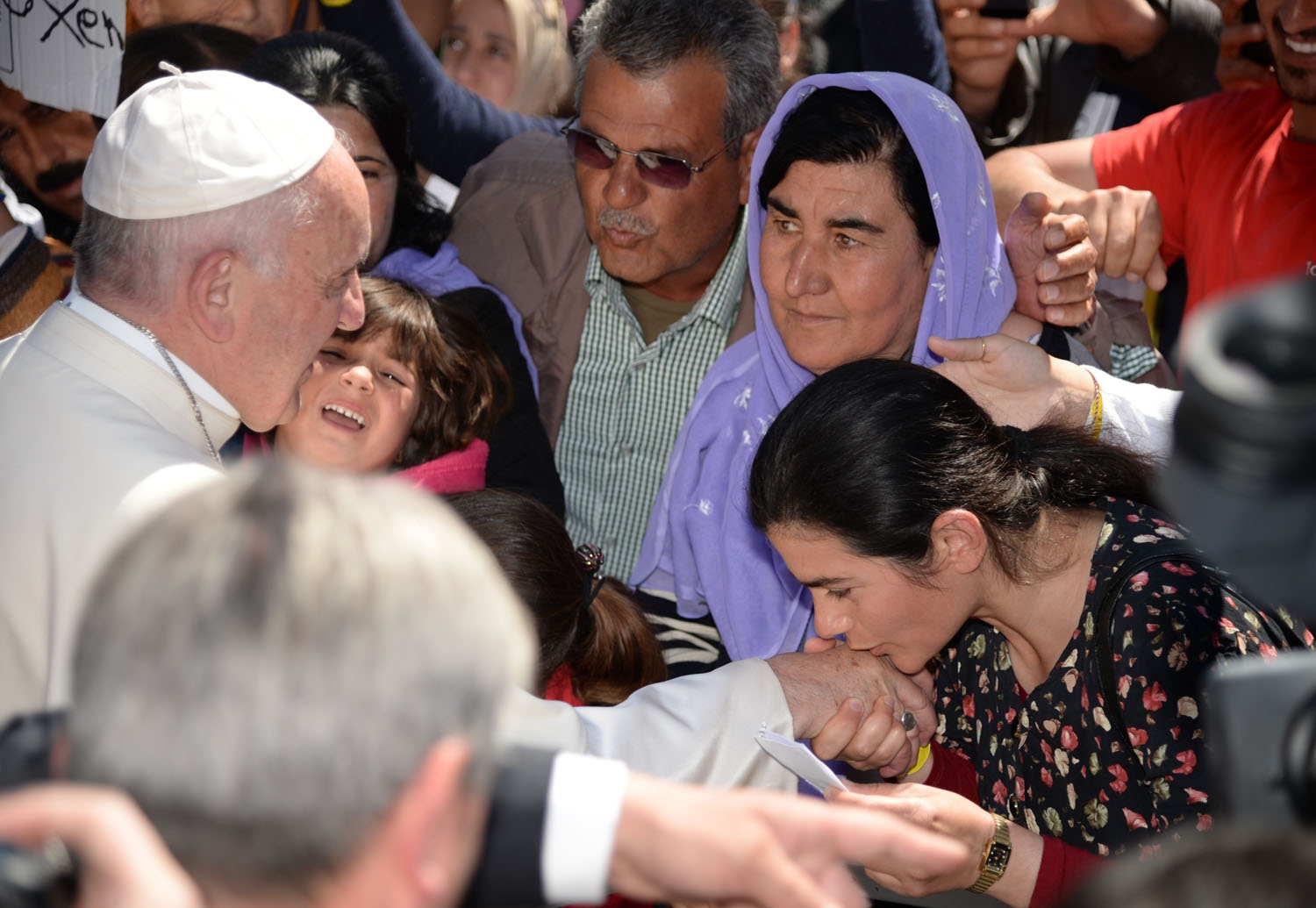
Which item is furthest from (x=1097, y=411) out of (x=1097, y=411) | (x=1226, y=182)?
(x=1226, y=182)

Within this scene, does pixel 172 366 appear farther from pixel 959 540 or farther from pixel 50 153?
pixel 50 153

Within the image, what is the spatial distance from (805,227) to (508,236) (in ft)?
3.57

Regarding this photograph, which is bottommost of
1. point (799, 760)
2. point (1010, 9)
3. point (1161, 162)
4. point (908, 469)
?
point (799, 760)

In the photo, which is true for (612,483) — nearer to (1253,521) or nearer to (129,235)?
(129,235)

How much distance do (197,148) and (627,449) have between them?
1.65 meters

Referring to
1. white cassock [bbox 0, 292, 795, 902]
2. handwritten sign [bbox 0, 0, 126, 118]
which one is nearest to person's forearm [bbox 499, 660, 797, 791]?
white cassock [bbox 0, 292, 795, 902]

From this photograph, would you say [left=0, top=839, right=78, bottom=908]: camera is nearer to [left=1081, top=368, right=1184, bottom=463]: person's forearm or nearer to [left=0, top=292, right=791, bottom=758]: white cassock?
[left=0, top=292, right=791, bottom=758]: white cassock

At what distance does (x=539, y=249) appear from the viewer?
3.85 metres

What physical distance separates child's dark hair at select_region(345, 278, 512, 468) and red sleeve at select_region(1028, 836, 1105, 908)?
1801 mm

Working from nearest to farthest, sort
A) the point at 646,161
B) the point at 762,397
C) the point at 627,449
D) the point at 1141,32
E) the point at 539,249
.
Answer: the point at 762,397, the point at 646,161, the point at 627,449, the point at 539,249, the point at 1141,32

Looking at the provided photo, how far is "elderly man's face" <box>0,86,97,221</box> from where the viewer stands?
3.83 meters

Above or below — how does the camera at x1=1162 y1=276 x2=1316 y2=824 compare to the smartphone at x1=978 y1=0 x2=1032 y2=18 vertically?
above

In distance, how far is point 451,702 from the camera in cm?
109

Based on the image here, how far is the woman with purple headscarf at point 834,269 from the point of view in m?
3.13
